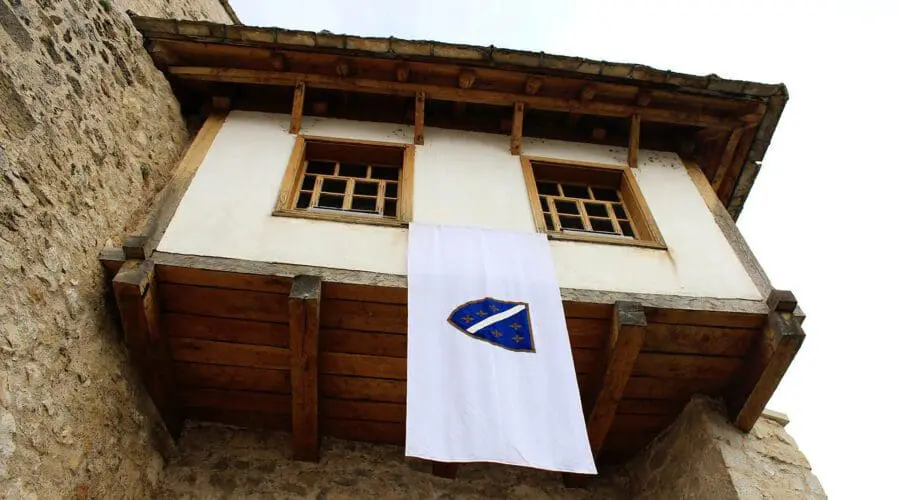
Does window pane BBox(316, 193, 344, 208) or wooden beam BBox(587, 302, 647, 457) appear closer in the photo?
wooden beam BBox(587, 302, 647, 457)

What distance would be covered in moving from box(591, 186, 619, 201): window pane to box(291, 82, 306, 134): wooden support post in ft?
9.90

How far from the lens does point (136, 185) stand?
4.56m

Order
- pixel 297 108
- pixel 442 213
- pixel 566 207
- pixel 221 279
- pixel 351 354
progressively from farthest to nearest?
pixel 566 207, pixel 297 108, pixel 442 213, pixel 351 354, pixel 221 279

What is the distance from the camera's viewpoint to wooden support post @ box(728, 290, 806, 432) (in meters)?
4.08

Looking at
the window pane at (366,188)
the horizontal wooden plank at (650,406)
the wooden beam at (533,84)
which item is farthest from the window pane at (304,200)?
the horizontal wooden plank at (650,406)

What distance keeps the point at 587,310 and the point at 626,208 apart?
1748 millimetres

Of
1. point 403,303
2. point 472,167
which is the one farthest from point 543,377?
point 472,167

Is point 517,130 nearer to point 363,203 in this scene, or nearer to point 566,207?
point 566,207

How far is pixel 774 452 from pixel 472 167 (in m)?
3.39

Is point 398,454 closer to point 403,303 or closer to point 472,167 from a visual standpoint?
point 403,303

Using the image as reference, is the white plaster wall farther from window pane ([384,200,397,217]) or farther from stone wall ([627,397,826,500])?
stone wall ([627,397,826,500])

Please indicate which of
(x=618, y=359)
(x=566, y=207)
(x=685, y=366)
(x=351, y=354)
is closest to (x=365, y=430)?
(x=351, y=354)

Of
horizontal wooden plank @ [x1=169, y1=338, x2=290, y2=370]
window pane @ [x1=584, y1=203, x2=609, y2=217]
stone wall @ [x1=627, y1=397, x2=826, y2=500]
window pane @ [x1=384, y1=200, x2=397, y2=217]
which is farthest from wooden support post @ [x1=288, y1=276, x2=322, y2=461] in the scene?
window pane @ [x1=584, y1=203, x2=609, y2=217]

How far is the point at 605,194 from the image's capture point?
5.91 metres
